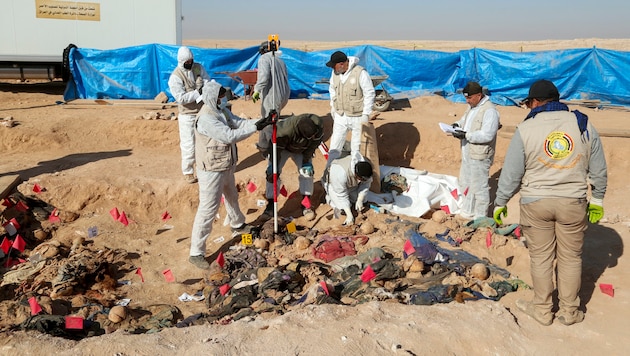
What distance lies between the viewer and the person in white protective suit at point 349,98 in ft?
23.1

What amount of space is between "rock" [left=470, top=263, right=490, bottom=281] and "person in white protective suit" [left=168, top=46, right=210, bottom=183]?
14.0ft

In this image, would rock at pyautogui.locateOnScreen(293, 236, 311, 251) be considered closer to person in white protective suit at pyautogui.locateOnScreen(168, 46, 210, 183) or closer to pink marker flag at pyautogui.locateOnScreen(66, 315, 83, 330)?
person in white protective suit at pyautogui.locateOnScreen(168, 46, 210, 183)

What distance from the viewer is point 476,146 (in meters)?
6.44

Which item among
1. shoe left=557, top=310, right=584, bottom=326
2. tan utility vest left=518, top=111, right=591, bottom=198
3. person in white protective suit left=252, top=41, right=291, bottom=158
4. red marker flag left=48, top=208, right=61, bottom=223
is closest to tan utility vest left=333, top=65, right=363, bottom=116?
person in white protective suit left=252, top=41, right=291, bottom=158

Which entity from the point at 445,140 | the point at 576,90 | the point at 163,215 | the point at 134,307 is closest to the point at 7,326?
the point at 134,307

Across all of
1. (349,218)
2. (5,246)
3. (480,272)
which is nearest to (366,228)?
(349,218)

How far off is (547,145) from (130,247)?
17.0ft

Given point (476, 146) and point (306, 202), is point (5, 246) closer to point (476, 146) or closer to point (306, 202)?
point (306, 202)

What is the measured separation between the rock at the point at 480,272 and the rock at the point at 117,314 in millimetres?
3517

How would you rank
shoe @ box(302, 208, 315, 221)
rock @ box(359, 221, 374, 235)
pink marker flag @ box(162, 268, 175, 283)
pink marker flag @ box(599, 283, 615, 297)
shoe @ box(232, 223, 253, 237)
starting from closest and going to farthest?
pink marker flag @ box(599, 283, 615, 297)
pink marker flag @ box(162, 268, 175, 283)
rock @ box(359, 221, 374, 235)
shoe @ box(232, 223, 253, 237)
shoe @ box(302, 208, 315, 221)

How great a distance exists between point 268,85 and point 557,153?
426cm

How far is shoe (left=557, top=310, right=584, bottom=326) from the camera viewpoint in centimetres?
413

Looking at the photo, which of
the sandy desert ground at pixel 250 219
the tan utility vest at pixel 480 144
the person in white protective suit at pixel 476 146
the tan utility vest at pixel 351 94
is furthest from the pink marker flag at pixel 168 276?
the tan utility vest at pixel 480 144

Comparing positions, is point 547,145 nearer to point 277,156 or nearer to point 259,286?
point 259,286
